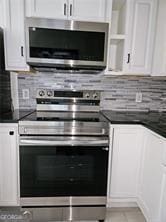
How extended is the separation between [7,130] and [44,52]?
0.77 metres

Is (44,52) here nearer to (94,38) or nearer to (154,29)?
(94,38)

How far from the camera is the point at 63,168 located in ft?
5.34

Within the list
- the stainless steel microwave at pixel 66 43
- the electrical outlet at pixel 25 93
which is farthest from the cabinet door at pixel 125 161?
the electrical outlet at pixel 25 93

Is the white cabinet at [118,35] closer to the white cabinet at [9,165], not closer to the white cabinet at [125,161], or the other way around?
the white cabinet at [125,161]

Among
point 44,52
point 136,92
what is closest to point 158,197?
point 136,92

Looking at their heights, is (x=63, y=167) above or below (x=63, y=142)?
below

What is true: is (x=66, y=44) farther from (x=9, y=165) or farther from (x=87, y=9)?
(x=9, y=165)

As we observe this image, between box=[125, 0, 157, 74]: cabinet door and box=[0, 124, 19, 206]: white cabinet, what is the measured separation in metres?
1.29

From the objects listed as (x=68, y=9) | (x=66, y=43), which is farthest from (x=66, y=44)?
(x=68, y=9)

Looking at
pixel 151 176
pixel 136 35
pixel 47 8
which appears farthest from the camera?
pixel 136 35

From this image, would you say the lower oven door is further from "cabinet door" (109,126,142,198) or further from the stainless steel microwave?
the stainless steel microwave

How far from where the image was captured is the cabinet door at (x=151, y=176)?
54.2 inches

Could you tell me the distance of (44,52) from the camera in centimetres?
168

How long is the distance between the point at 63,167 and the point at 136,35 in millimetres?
1464
